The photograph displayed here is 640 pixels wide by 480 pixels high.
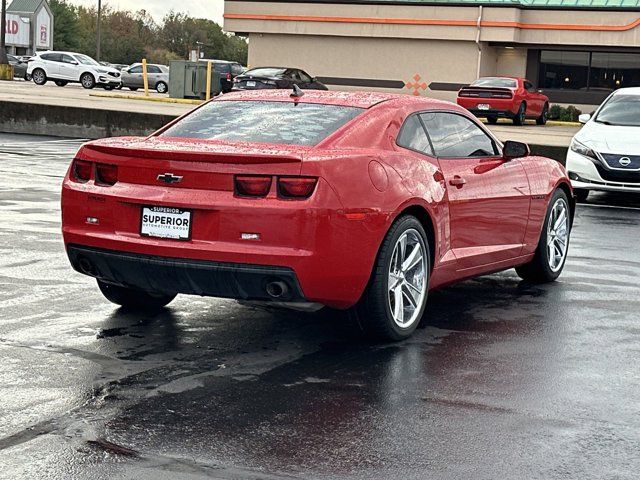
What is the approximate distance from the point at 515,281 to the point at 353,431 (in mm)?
4708

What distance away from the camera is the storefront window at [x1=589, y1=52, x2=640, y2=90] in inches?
1841

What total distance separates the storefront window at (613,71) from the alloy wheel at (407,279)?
41494 mm

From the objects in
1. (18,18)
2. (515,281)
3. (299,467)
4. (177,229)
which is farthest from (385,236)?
(18,18)

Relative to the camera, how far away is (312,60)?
51562 millimetres

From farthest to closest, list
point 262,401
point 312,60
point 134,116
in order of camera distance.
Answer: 1. point 312,60
2. point 134,116
3. point 262,401

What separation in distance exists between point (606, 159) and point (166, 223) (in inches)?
406

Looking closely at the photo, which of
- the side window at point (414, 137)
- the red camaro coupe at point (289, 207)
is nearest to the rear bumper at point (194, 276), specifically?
the red camaro coupe at point (289, 207)

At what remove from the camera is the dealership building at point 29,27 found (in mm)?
103438

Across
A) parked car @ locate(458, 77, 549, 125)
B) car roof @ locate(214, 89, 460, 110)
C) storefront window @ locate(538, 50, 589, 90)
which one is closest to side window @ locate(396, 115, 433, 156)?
car roof @ locate(214, 89, 460, 110)

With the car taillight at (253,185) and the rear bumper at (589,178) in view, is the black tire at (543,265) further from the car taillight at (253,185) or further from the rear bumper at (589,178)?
the rear bumper at (589,178)

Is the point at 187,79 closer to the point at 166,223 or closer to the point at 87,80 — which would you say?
the point at 87,80

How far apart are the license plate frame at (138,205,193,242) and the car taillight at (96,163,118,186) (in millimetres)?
351

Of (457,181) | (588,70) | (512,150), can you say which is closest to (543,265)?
(512,150)

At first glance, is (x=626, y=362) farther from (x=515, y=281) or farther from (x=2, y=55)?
(x=2, y=55)
